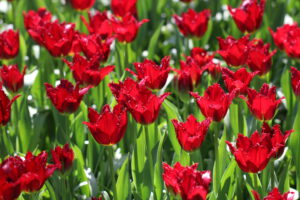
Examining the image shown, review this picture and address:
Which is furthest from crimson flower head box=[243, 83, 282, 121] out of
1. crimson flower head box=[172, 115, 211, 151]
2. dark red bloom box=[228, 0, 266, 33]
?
dark red bloom box=[228, 0, 266, 33]

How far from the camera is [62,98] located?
7.95 ft

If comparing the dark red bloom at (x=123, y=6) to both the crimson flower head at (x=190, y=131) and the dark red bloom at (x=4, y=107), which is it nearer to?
the dark red bloom at (x=4, y=107)

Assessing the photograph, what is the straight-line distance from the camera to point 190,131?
7.29 feet

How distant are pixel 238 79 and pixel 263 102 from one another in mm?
166

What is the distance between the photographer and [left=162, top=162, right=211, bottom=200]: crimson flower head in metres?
1.90

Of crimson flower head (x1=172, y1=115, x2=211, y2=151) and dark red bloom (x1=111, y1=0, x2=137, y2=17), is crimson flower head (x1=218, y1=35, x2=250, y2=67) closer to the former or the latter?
crimson flower head (x1=172, y1=115, x2=211, y2=151)

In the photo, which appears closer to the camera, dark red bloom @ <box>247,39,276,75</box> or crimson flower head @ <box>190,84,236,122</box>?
crimson flower head @ <box>190,84,236,122</box>

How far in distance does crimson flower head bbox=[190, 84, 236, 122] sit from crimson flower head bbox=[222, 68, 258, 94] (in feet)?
0.42

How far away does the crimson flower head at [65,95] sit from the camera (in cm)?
240

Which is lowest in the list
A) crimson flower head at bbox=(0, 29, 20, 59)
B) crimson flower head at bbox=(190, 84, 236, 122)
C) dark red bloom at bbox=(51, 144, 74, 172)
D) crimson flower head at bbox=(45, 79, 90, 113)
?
dark red bloom at bbox=(51, 144, 74, 172)

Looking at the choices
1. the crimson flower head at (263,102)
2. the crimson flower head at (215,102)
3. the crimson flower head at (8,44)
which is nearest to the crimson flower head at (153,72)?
the crimson flower head at (215,102)

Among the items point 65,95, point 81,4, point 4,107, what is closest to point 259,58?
point 65,95

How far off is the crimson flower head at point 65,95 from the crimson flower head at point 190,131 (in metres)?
0.43

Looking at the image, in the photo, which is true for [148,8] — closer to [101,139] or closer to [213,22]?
[213,22]
